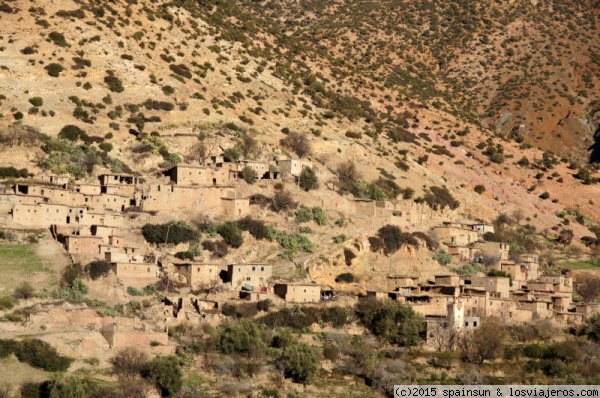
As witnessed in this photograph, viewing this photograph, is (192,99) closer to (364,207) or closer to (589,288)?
(364,207)

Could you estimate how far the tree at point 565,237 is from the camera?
84.8m

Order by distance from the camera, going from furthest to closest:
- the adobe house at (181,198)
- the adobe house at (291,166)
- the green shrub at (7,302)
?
the adobe house at (291,166) < the adobe house at (181,198) < the green shrub at (7,302)

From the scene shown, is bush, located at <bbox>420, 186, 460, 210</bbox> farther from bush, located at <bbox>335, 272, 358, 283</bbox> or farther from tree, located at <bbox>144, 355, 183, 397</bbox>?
tree, located at <bbox>144, 355, 183, 397</bbox>

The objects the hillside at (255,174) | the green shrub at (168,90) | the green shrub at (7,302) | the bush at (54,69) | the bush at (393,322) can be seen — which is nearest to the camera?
the green shrub at (7,302)

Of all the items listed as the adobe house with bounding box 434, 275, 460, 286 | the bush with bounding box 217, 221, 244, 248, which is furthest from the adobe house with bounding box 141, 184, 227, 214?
the adobe house with bounding box 434, 275, 460, 286

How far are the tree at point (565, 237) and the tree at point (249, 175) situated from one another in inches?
958

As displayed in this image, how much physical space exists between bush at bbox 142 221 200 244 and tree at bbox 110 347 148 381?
960 centimetres

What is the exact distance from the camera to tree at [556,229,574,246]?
84750 millimetres

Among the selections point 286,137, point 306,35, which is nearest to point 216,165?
point 286,137

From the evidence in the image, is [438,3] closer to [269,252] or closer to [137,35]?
[137,35]

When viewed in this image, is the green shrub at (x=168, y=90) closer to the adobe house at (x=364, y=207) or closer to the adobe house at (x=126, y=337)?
the adobe house at (x=364, y=207)

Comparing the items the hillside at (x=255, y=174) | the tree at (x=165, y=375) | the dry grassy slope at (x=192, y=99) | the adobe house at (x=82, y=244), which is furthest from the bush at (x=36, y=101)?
the tree at (x=165, y=375)

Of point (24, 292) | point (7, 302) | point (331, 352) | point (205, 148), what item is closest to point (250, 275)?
point (331, 352)

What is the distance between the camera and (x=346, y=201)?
237 feet
